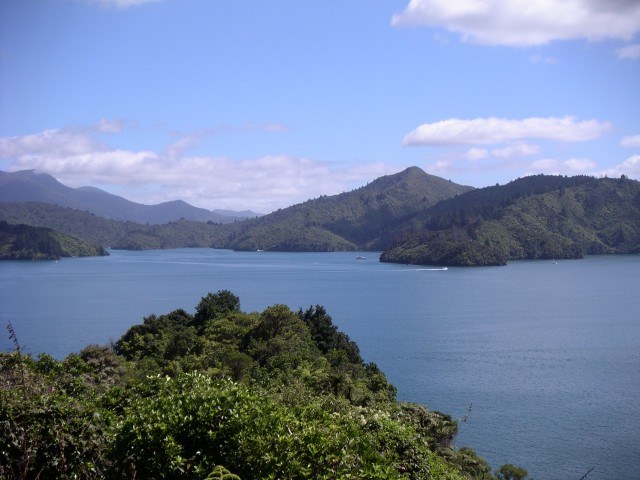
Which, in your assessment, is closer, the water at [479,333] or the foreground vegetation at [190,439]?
the foreground vegetation at [190,439]

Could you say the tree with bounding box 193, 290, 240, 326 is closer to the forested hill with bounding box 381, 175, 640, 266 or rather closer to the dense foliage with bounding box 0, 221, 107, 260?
the forested hill with bounding box 381, 175, 640, 266

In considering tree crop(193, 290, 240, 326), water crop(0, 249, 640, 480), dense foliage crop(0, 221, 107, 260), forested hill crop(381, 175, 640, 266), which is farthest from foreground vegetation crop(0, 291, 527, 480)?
dense foliage crop(0, 221, 107, 260)

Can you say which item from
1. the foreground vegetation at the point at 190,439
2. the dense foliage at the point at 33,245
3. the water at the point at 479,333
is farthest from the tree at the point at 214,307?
the dense foliage at the point at 33,245

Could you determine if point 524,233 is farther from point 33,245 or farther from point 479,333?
point 33,245

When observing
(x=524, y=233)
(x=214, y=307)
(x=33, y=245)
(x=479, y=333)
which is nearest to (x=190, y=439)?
(x=214, y=307)

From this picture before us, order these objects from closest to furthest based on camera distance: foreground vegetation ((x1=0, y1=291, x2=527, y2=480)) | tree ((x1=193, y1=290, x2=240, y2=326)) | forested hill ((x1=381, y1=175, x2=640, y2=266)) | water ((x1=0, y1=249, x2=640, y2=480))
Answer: foreground vegetation ((x1=0, y1=291, x2=527, y2=480)), water ((x1=0, y1=249, x2=640, y2=480)), tree ((x1=193, y1=290, x2=240, y2=326)), forested hill ((x1=381, y1=175, x2=640, y2=266))

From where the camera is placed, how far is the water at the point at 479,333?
28.9 m

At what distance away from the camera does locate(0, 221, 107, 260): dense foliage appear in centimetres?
16571

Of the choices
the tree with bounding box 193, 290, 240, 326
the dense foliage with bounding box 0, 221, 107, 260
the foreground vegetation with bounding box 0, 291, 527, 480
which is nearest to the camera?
the foreground vegetation with bounding box 0, 291, 527, 480

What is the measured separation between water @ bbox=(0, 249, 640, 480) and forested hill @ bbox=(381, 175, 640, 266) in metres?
31.3

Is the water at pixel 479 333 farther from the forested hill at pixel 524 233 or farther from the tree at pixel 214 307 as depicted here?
the forested hill at pixel 524 233

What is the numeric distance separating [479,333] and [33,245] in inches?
5858

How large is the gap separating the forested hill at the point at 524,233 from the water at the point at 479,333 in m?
31.3

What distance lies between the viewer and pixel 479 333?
5422 centimetres
